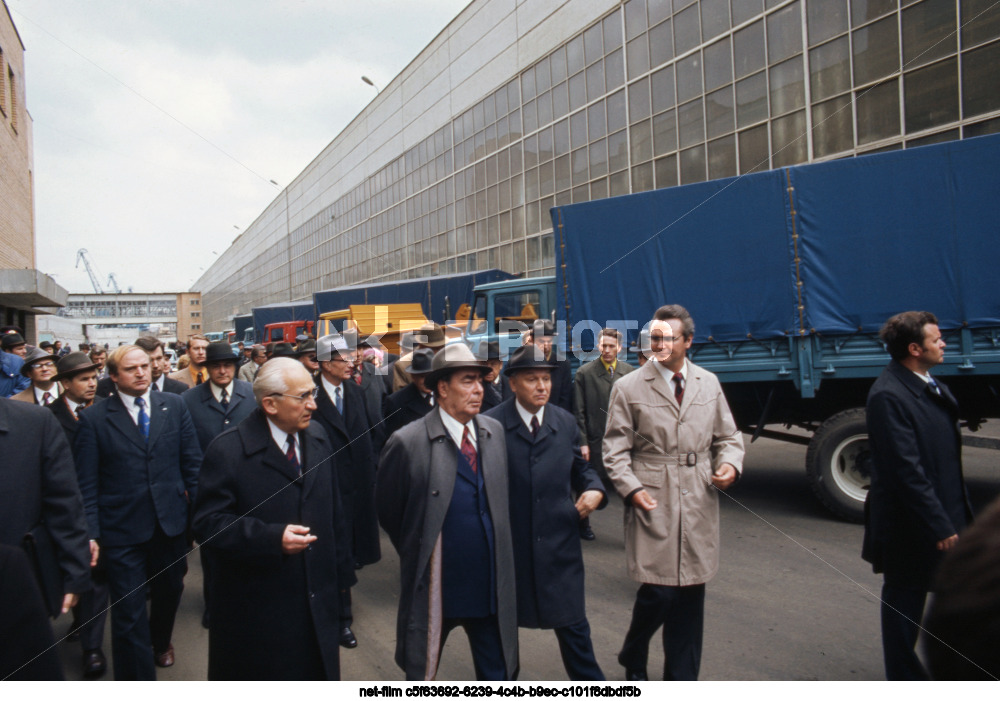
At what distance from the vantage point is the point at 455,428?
2824 millimetres

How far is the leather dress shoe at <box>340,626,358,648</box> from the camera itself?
4008mm

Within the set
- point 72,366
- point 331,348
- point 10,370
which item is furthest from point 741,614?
point 10,370

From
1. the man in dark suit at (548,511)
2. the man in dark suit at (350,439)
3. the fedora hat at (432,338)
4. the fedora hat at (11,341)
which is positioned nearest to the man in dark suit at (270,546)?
the man in dark suit at (548,511)

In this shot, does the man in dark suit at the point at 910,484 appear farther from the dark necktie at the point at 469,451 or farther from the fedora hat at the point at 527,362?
the dark necktie at the point at 469,451

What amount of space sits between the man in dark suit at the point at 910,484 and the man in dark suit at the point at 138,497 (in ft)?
12.3

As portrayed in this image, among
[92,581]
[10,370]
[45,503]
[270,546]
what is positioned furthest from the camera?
[10,370]

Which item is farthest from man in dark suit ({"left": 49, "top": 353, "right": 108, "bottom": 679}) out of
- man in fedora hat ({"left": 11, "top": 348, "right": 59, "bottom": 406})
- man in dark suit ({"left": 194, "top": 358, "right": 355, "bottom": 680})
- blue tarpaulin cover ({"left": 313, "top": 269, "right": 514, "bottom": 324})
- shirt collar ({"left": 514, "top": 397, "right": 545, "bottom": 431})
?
blue tarpaulin cover ({"left": 313, "top": 269, "right": 514, "bottom": 324})

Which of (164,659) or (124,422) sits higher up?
(124,422)

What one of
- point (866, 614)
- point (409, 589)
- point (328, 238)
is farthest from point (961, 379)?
point (328, 238)

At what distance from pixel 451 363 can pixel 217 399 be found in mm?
2846

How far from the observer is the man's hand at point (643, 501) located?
3.11 metres

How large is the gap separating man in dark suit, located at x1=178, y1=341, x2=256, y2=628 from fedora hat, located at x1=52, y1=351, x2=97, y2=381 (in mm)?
719

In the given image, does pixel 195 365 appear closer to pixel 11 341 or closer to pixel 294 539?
pixel 11 341
